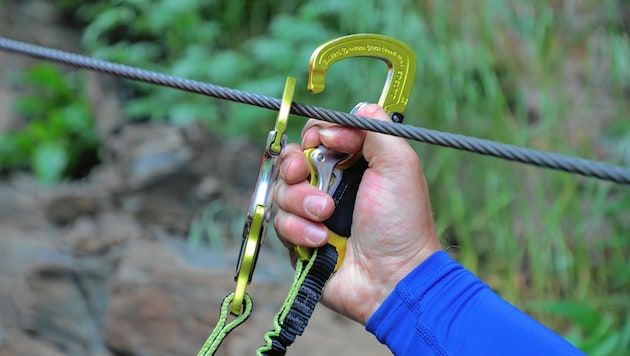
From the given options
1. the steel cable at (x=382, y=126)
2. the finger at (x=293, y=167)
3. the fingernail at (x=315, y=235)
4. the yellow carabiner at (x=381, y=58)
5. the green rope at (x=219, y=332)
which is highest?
the yellow carabiner at (x=381, y=58)

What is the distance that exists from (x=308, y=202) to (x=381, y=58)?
0.20 metres

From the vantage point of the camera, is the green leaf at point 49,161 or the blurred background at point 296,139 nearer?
the blurred background at point 296,139

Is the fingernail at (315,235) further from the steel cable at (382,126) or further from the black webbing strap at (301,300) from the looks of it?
the steel cable at (382,126)

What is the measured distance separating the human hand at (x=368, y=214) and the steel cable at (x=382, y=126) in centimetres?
10

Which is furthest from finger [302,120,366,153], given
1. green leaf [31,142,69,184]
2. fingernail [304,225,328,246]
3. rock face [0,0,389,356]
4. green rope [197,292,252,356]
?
green leaf [31,142,69,184]

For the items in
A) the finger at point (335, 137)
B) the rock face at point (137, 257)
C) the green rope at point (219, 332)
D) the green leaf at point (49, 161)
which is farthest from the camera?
the green leaf at point (49, 161)

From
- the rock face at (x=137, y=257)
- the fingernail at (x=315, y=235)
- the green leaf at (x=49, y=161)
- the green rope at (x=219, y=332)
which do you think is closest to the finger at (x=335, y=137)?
the fingernail at (x=315, y=235)

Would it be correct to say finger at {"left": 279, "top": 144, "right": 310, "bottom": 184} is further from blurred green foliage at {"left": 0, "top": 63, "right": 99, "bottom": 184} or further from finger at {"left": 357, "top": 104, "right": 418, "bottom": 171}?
blurred green foliage at {"left": 0, "top": 63, "right": 99, "bottom": 184}

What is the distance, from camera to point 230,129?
271cm

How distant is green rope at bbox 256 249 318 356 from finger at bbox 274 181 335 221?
2.0 inches

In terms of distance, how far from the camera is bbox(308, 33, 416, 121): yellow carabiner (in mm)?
746

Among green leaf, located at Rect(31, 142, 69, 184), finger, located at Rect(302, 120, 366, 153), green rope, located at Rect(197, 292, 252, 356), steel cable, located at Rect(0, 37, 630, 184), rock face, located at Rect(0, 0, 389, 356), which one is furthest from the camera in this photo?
green leaf, located at Rect(31, 142, 69, 184)

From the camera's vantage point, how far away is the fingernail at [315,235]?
2.71ft

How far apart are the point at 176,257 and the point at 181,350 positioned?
38 cm
